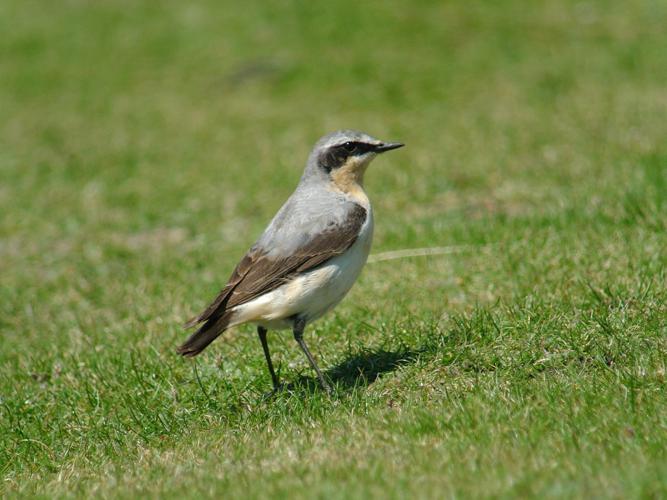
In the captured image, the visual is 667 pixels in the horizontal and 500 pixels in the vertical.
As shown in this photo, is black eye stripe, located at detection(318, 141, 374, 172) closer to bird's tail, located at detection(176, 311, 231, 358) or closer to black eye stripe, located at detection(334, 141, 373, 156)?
black eye stripe, located at detection(334, 141, 373, 156)

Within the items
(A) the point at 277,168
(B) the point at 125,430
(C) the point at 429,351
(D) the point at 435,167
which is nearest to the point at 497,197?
(D) the point at 435,167

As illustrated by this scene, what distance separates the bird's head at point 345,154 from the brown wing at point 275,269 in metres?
0.63

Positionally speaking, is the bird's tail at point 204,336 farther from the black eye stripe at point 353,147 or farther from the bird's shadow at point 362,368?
the black eye stripe at point 353,147

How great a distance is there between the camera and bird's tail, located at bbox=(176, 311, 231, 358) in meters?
6.59

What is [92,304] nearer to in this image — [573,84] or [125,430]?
[125,430]

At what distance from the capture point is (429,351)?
687cm

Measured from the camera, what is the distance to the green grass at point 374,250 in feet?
18.4

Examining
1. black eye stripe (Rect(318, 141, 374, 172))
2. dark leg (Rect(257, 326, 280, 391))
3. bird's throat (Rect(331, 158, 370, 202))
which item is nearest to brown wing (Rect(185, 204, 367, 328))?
dark leg (Rect(257, 326, 280, 391))

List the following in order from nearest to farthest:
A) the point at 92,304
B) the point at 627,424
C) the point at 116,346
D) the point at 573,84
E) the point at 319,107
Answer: the point at 627,424
the point at 116,346
the point at 92,304
the point at 573,84
the point at 319,107

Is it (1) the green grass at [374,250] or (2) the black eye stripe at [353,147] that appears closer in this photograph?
(1) the green grass at [374,250]

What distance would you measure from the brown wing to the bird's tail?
0.05 metres

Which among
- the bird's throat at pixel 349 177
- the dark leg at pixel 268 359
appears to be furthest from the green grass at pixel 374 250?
the bird's throat at pixel 349 177

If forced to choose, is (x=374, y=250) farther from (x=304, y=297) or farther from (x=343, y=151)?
(x=304, y=297)

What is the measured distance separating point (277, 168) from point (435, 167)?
Result: 2.57m
